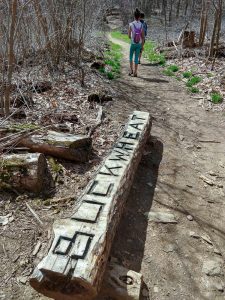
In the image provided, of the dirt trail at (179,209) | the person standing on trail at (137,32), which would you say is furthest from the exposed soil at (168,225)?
the person standing on trail at (137,32)

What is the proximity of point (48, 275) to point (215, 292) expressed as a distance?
147cm

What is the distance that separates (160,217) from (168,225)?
14 centimetres

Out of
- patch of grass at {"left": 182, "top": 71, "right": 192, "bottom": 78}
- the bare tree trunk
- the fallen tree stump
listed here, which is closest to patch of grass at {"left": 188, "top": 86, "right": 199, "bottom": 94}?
patch of grass at {"left": 182, "top": 71, "right": 192, "bottom": 78}

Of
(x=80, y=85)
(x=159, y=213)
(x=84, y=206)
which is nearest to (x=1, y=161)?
(x=84, y=206)

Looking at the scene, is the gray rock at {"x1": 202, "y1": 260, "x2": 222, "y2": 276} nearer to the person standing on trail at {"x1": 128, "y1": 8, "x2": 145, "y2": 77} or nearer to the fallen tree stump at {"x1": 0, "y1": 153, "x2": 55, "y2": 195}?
the fallen tree stump at {"x1": 0, "y1": 153, "x2": 55, "y2": 195}

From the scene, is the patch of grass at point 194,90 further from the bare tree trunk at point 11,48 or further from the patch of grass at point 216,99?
the bare tree trunk at point 11,48

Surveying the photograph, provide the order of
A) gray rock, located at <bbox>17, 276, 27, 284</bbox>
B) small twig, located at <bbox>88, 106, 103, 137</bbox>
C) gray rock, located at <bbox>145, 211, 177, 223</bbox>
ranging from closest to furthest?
gray rock, located at <bbox>17, 276, 27, 284</bbox>, gray rock, located at <bbox>145, 211, 177, 223</bbox>, small twig, located at <bbox>88, 106, 103, 137</bbox>

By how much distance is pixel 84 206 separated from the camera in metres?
2.95

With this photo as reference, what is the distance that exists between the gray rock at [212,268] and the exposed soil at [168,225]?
2cm

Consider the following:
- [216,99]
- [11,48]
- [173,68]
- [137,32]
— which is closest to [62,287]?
[11,48]

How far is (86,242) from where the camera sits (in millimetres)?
2496

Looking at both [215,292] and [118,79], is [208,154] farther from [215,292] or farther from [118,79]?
[118,79]

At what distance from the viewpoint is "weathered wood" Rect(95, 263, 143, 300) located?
2.54 m

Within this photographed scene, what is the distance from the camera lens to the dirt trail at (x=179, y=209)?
288cm
